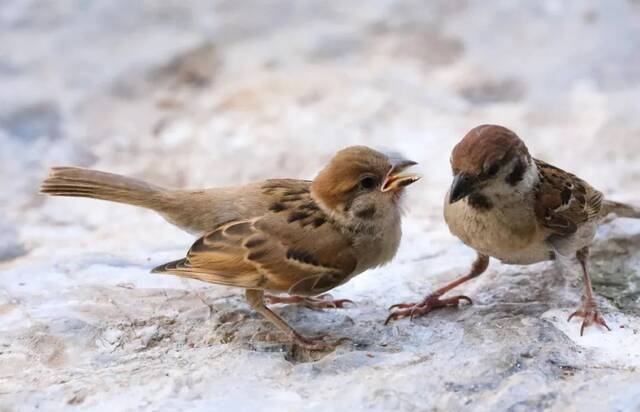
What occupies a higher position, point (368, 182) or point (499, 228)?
point (368, 182)

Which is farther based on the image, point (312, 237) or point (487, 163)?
point (312, 237)

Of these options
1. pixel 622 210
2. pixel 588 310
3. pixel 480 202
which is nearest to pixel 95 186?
pixel 480 202

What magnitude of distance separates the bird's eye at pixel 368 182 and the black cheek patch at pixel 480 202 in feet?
1.37

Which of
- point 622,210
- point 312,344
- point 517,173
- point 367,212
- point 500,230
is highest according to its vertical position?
point 517,173

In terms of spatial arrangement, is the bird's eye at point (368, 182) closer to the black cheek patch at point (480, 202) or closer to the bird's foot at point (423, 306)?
the black cheek patch at point (480, 202)

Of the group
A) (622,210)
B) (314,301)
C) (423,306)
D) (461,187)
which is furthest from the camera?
(622,210)

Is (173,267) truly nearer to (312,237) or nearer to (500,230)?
(312,237)

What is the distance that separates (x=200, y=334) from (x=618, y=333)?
170 cm

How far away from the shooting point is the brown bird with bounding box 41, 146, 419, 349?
3.83 m

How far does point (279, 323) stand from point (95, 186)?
1090 mm

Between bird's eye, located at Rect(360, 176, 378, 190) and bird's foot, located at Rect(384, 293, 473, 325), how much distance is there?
1.83 ft

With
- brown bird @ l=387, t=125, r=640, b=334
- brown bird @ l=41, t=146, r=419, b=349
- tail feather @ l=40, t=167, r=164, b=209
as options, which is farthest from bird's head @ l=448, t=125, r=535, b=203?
tail feather @ l=40, t=167, r=164, b=209

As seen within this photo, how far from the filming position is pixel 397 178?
151 inches

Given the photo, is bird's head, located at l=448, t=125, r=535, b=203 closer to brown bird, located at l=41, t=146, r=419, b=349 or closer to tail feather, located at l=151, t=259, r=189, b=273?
brown bird, located at l=41, t=146, r=419, b=349
